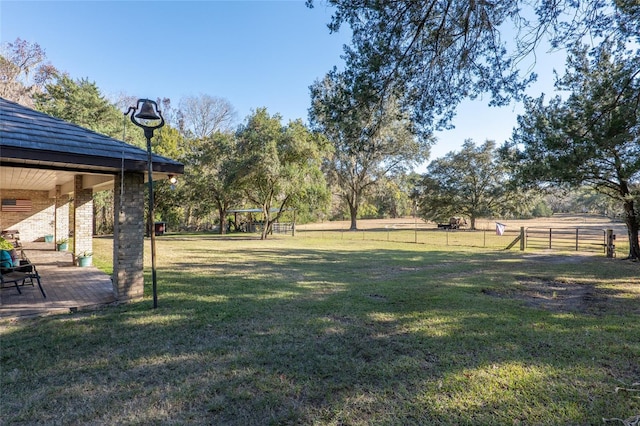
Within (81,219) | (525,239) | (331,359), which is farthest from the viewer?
(525,239)

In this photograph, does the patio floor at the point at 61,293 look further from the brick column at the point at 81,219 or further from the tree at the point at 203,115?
the tree at the point at 203,115

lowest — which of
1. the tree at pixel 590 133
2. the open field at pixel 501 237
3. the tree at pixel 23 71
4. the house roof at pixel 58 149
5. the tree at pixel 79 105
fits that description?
the open field at pixel 501 237

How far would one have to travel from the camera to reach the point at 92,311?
536cm

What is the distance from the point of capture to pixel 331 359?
3.57m

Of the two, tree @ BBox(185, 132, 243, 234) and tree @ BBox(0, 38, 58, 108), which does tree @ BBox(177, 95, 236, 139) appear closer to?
tree @ BBox(185, 132, 243, 234)

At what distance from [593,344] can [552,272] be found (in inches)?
260

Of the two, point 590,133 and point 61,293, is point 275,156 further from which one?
point 590,133

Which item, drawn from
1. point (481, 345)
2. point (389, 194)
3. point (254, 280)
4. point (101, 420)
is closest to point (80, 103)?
point (254, 280)

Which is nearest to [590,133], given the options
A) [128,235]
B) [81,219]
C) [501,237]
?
[128,235]

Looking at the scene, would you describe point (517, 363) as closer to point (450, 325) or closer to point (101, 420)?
point (450, 325)

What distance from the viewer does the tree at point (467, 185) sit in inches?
1395

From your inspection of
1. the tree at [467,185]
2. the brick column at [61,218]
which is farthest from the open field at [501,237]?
the brick column at [61,218]

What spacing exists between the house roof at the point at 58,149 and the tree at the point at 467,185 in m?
35.8

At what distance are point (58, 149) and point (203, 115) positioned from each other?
33554 millimetres
